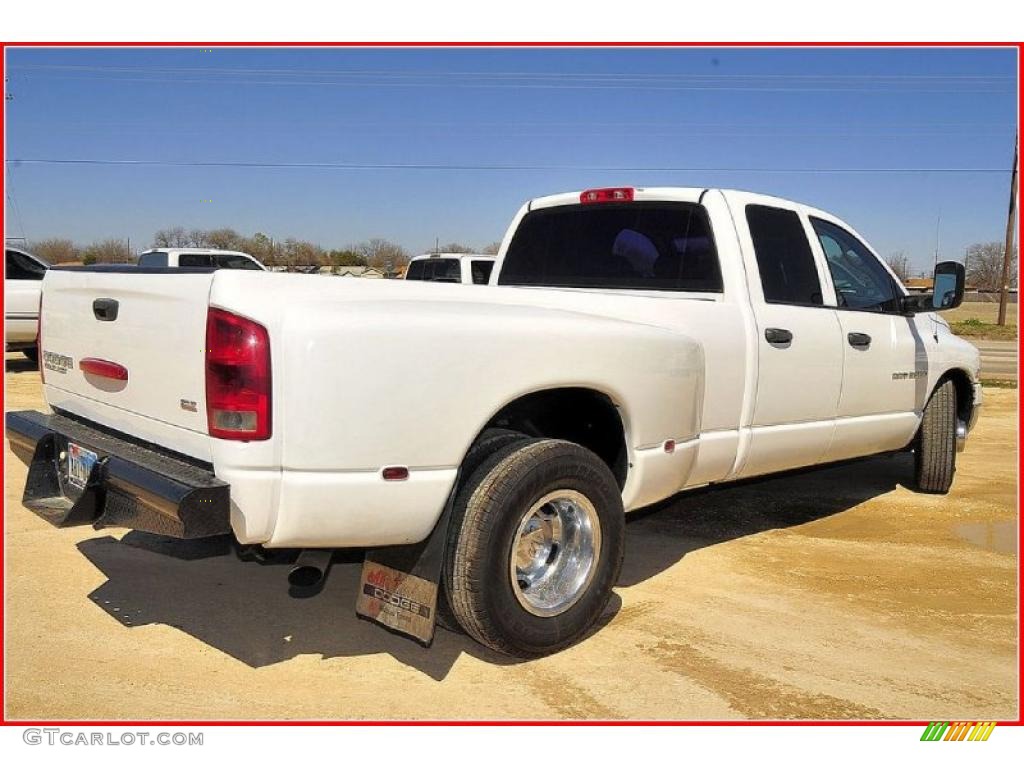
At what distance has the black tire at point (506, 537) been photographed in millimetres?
3311

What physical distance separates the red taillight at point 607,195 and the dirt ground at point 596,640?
197 centimetres

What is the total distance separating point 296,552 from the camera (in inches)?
147

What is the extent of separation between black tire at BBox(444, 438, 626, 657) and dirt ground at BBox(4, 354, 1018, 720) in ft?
0.54

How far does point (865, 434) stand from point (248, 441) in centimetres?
396

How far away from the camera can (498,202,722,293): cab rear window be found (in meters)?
4.85

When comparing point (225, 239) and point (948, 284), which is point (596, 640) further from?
point (225, 239)

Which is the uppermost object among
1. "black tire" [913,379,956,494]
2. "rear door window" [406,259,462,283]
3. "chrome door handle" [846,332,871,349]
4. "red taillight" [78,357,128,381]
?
"rear door window" [406,259,462,283]

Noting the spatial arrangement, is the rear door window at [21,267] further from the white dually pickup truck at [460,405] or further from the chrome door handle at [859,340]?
the chrome door handle at [859,340]

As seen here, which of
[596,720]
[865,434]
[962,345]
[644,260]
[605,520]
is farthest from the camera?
[962,345]

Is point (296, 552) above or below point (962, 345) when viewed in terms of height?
below

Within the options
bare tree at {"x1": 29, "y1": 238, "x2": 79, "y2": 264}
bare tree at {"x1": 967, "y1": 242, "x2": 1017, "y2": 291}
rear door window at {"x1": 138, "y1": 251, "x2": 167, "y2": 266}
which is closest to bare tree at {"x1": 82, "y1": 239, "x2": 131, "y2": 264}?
bare tree at {"x1": 29, "y1": 238, "x2": 79, "y2": 264}

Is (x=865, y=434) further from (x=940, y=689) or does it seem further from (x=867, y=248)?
(x=940, y=689)

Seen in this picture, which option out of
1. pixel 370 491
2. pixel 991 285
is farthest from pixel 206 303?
pixel 991 285
